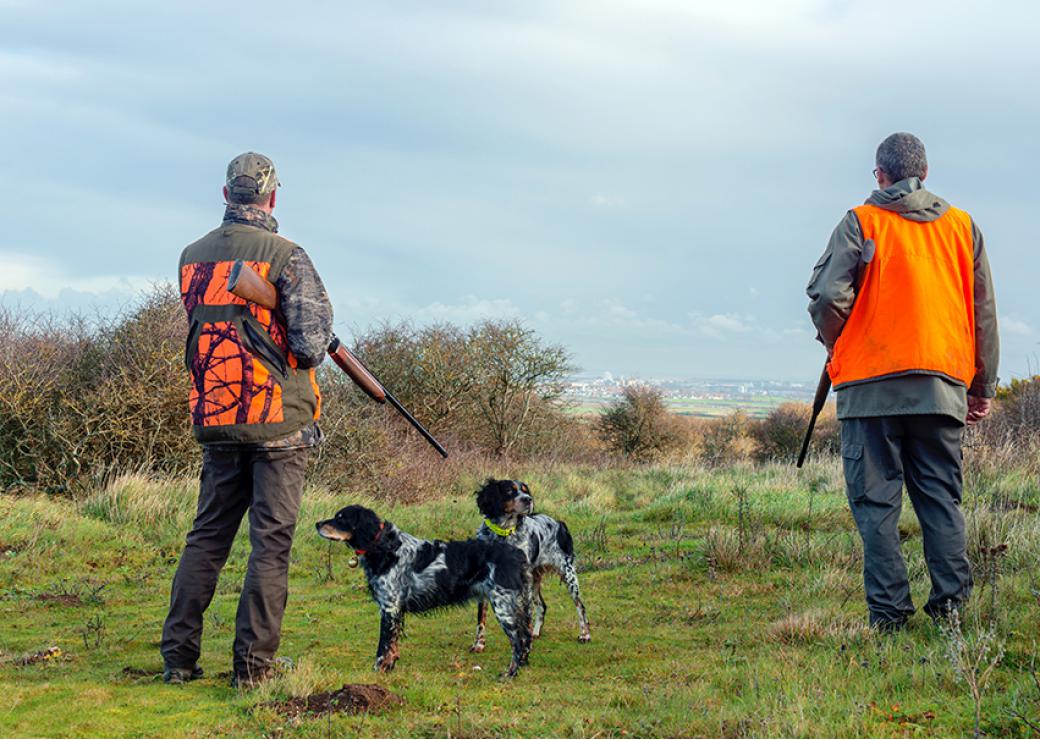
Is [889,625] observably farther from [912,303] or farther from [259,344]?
[259,344]

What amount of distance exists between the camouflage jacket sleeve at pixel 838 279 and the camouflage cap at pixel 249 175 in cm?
309

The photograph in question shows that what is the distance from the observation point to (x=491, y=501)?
613 centimetres

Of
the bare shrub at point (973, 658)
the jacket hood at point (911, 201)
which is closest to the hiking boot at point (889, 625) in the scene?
the bare shrub at point (973, 658)

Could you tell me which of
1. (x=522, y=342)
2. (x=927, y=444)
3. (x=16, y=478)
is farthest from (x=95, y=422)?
(x=522, y=342)

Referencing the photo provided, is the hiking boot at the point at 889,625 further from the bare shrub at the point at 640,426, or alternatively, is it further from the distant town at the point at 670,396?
the bare shrub at the point at 640,426

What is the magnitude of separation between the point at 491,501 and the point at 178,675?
226cm

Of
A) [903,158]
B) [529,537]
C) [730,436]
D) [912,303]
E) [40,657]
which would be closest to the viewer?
[912,303]

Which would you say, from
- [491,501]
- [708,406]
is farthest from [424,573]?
[708,406]

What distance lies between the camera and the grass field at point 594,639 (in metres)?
3.91

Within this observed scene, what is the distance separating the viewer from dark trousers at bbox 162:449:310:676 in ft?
15.0

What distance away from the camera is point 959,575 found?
489cm

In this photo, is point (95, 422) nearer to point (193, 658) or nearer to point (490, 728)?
point (193, 658)

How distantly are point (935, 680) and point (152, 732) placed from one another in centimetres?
351

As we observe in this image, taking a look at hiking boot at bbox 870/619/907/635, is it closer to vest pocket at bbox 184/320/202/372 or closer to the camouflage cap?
vest pocket at bbox 184/320/202/372
